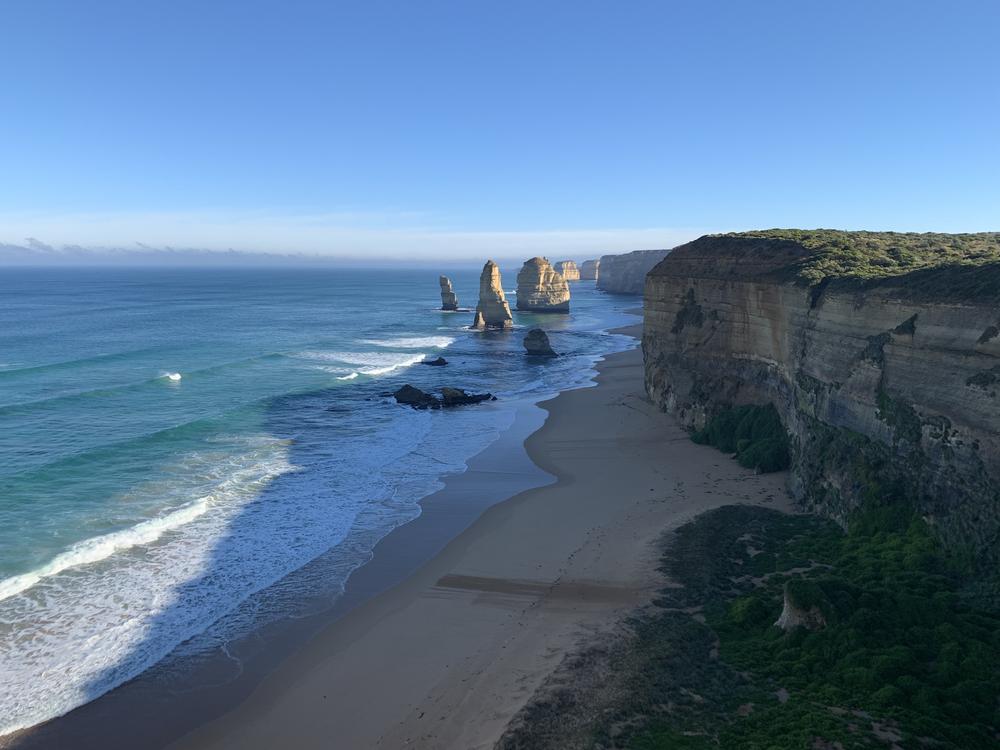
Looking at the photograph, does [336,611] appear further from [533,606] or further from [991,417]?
[991,417]

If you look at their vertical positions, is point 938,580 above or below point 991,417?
below

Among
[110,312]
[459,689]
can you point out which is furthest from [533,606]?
[110,312]

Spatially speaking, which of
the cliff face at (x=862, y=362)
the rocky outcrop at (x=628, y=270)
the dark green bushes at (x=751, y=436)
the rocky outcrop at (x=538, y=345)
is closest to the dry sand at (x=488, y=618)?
the dark green bushes at (x=751, y=436)

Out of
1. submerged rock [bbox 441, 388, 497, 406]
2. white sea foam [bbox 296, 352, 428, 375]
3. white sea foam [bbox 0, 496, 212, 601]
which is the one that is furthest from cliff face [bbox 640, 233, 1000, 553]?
white sea foam [bbox 296, 352, 428, 375]

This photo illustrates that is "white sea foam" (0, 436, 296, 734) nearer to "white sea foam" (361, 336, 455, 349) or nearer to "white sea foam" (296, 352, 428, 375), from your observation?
"white sea foam" (296, 352, 428, 375)

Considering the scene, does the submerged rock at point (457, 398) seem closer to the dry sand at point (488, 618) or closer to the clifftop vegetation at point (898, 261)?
the dry sand at point (488, 618)

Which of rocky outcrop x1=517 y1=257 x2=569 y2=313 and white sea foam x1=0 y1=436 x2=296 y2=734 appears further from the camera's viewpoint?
rocky outcrop x1=517 y1=257 x2=569 y2=313

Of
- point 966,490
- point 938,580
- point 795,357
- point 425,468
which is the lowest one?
point 425,468

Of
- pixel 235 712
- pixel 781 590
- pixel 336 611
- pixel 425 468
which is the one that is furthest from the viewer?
pixel 425 468
